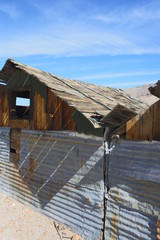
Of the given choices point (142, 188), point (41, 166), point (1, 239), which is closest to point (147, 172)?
point (142, 188)

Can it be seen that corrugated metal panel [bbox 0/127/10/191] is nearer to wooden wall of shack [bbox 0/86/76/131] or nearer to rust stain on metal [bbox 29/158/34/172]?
wooden wall of shack [bbox 0/86/76/131]

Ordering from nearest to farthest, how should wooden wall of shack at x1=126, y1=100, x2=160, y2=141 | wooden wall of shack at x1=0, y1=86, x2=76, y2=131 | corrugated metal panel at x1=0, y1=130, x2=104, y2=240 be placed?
wooden wall of shack at x1=126, y1=100, x2=160, y2=141 < corrugated metal panel at x1=0, y1=130, x2=104, y2=240 < wooden wall of shack at x1=0, y1=86, x2=76, y2=131

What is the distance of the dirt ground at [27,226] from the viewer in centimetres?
828

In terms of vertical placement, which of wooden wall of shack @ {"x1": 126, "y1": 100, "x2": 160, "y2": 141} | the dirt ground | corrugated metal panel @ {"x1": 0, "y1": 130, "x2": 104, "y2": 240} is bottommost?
the dirt ground

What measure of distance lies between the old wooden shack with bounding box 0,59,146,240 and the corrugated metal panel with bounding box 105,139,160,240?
351 millimetres

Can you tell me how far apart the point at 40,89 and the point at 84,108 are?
2.88 m

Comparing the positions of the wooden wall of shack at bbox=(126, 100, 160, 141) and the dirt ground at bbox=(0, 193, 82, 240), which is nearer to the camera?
the wooden wall of shack at bbox=(126, 100, 160, 141)

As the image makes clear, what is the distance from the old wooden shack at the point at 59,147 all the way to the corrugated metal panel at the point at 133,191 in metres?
0.35

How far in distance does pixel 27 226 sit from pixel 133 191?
502 centimetres

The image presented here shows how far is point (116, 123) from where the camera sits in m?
6.55

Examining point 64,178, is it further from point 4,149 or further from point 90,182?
point 4,149

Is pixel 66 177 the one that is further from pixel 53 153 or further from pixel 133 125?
pixel 133 125

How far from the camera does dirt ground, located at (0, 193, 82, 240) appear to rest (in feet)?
27.2

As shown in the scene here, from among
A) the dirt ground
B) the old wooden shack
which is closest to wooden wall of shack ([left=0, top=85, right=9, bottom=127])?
the old wooden shack
